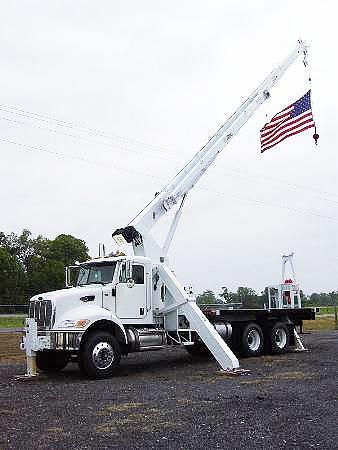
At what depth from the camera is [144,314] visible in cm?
1486

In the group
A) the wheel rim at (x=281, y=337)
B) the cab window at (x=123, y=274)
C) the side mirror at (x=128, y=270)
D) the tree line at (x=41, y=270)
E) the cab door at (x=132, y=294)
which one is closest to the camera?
the cab door at (x=132, y=294)

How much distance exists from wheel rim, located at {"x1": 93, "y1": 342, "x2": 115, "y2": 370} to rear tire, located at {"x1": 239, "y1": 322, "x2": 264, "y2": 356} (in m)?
5.20

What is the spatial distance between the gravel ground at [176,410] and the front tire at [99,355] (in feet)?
0.93

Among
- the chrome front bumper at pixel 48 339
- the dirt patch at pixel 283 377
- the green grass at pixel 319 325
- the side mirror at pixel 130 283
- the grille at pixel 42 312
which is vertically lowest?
the dirt patch at pixel 283 377

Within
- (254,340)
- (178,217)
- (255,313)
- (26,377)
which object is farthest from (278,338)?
(26,377)

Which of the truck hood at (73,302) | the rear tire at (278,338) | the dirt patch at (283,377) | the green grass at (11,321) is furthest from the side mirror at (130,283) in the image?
the green grass at (11,321)

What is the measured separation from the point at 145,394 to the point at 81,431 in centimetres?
304

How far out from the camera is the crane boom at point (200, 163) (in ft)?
52.3

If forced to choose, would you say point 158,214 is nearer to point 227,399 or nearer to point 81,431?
point 227,399

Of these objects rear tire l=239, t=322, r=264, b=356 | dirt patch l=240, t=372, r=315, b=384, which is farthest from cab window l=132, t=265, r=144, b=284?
dirt patch l=240, t=372, r=315, b=384

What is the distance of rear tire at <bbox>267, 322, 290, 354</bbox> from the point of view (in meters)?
17.9

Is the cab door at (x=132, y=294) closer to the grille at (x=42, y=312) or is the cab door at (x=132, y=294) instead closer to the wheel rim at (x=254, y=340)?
the grille at (x=42, y=312)

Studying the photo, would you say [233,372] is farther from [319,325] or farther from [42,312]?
[319,325]

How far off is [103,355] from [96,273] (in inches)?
96.8
